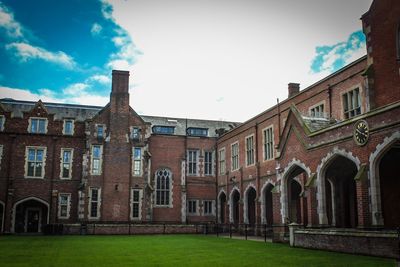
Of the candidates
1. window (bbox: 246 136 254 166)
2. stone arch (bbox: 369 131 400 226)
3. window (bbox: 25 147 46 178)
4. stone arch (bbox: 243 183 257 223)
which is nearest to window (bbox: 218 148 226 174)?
window (bbox: 246 136 254 166)

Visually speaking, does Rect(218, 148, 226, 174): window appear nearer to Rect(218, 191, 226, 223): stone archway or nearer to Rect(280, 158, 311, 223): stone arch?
Rect(218, 191, 226, 223): stone archway

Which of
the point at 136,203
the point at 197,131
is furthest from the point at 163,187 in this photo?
the point at 197,131

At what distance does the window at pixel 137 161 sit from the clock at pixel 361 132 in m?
24.3

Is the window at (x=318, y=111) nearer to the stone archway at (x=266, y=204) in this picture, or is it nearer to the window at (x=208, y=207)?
the stone archway at (x=266, y=204)

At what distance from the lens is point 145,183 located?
37.6 meters

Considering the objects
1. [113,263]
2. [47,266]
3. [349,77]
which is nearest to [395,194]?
[349,77]

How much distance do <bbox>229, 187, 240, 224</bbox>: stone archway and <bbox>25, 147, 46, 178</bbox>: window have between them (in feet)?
54.1

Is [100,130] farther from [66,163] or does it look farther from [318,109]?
[318,109]

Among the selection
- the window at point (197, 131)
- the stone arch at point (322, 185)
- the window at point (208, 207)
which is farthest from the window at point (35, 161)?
the stone arch at point (322, 185)

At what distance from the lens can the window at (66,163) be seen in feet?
121

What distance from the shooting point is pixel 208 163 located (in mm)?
42312

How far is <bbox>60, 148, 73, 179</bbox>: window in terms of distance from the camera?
36.8m

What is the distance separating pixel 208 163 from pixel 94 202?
12.0 m

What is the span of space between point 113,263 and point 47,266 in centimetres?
187
